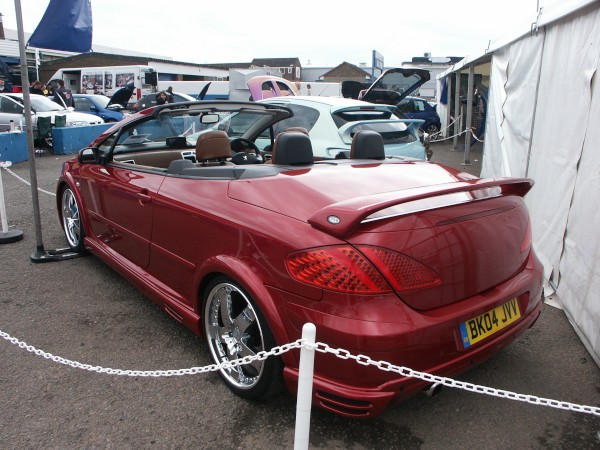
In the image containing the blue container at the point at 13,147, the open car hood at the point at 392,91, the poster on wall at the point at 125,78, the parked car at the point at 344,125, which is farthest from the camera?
the poster on wall at the point at 125,78

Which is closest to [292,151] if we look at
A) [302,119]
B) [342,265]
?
[342,265]

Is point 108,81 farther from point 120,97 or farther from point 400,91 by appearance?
point 400,91

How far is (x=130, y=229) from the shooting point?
11.4ft

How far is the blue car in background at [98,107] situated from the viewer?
721 inches

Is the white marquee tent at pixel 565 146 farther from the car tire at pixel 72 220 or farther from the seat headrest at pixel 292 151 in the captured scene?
the car tire at pixel 72 220

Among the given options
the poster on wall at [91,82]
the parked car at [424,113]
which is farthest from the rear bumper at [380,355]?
the poster on wall at [91,82]

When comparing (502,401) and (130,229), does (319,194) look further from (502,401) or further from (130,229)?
(130,229)

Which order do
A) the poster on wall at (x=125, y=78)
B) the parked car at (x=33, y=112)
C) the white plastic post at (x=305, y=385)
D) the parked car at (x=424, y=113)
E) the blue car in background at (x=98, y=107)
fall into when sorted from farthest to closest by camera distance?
1. the poster on wall at (x=125, y=78)
2. the parked car at (x=424, y=113)
3. the blue car in background at (x=98, y=107)
4. the parked car at (x=33, y=112)
5. the white plastic post at (x=305, y=385)

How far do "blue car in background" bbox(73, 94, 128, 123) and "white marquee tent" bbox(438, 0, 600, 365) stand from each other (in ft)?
51.4

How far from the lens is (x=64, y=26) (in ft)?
15.6

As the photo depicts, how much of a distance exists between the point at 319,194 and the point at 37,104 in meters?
14.9

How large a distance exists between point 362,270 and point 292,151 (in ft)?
3.86

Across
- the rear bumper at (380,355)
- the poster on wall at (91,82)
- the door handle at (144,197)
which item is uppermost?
the poster on wall at (91,82)

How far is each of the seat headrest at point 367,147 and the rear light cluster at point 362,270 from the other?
153cm
